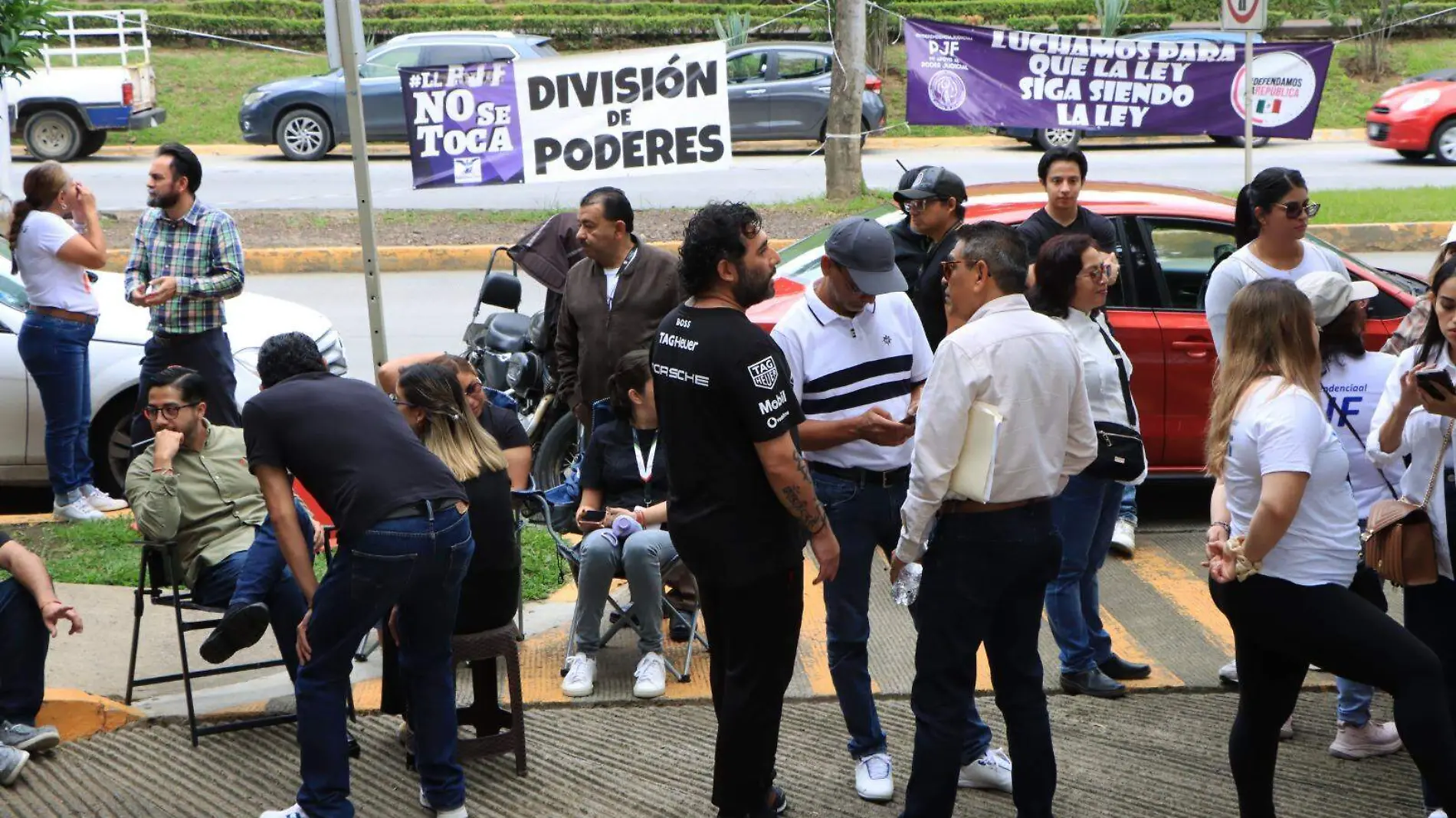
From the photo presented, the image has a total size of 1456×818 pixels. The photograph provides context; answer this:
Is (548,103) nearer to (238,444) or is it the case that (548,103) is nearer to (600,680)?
(238,444)

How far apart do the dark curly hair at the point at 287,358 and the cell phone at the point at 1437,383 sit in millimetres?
3249

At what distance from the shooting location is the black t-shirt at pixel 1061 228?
21.9 ft

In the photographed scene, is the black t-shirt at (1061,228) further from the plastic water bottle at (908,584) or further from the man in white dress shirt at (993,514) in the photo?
the plastic water bottle at (908,584)

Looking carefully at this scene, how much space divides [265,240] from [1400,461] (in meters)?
12.9

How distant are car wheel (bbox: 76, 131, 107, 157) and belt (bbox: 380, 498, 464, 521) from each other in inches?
778

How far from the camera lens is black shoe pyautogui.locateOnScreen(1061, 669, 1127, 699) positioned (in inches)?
217

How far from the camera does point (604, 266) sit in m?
6.68

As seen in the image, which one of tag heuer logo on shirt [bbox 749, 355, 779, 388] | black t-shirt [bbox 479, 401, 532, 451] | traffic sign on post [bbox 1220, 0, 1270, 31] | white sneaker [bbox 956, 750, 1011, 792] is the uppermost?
traffic sign on post [bbox 1220, 0, 1270, 31]

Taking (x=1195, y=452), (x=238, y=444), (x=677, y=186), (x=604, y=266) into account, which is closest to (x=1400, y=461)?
(x=1195, y=452)

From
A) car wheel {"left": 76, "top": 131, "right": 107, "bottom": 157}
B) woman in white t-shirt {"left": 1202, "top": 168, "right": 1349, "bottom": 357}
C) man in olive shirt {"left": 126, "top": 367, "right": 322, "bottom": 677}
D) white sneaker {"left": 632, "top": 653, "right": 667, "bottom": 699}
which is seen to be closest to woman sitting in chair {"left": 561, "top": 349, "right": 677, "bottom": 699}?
white sneaker {"left": 632, "top": 653, "right": 667, "bottom": 699}

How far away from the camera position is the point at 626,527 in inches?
226

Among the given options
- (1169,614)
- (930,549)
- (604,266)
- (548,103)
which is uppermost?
(548,103)

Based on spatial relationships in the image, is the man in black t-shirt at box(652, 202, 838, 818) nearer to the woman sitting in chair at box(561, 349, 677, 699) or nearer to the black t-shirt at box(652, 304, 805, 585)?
the black t-shirt at box(652, 304, 805, 585)

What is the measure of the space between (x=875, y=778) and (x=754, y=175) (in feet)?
51.4
